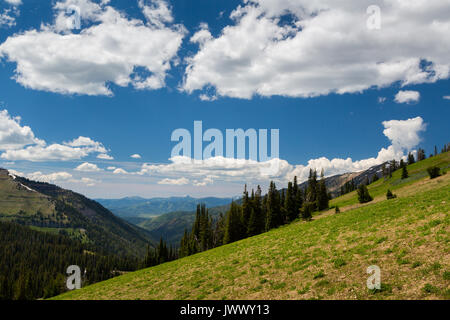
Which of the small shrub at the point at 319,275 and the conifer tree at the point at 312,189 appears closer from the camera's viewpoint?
the small shrub at the point at 319,275

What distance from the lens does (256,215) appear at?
84.1 m

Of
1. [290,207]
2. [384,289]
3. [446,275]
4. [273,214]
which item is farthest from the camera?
[290,207]

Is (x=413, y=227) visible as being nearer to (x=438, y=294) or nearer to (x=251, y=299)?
(x=438, y=294)

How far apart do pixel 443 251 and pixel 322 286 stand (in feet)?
24.5

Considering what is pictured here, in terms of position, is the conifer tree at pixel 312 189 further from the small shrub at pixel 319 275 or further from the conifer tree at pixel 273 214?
the small shrub at pixel 319 275

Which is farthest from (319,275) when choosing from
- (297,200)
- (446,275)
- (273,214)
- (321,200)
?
(297,200)

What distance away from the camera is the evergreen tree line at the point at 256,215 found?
81750 mm

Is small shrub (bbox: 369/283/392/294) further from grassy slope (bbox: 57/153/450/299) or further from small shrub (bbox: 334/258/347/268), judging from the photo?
small shrub (bbox: 334/258/347/268)

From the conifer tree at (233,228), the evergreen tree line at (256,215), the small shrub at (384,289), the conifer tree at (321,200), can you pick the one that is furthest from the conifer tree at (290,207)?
the small shrub at (384,289)

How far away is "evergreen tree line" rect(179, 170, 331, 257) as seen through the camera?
8175cm

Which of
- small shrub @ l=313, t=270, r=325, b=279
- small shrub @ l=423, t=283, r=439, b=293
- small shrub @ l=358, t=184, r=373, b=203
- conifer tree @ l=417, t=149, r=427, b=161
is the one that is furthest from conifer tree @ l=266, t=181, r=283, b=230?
conifer tree @ l=417, t=149, r=427, b=161

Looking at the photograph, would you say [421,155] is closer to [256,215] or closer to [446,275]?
[256,215]
